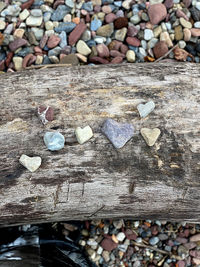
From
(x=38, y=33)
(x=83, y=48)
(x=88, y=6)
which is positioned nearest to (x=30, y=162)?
(x=83, y=48)

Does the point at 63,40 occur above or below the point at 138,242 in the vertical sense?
above

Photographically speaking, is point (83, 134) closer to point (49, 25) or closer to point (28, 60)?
point (28, 60)

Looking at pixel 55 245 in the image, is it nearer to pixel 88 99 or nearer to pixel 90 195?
pixel 90 195

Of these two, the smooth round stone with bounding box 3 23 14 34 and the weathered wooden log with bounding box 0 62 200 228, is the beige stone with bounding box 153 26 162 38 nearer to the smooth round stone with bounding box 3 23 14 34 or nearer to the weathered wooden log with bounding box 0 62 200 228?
the weathered wooden log with bounding box 0 62 200 228

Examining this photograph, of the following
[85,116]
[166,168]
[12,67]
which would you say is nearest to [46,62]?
[12,67]

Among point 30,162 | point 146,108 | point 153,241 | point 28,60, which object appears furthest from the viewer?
point 28,60

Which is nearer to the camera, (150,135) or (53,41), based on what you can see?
(150,135)
